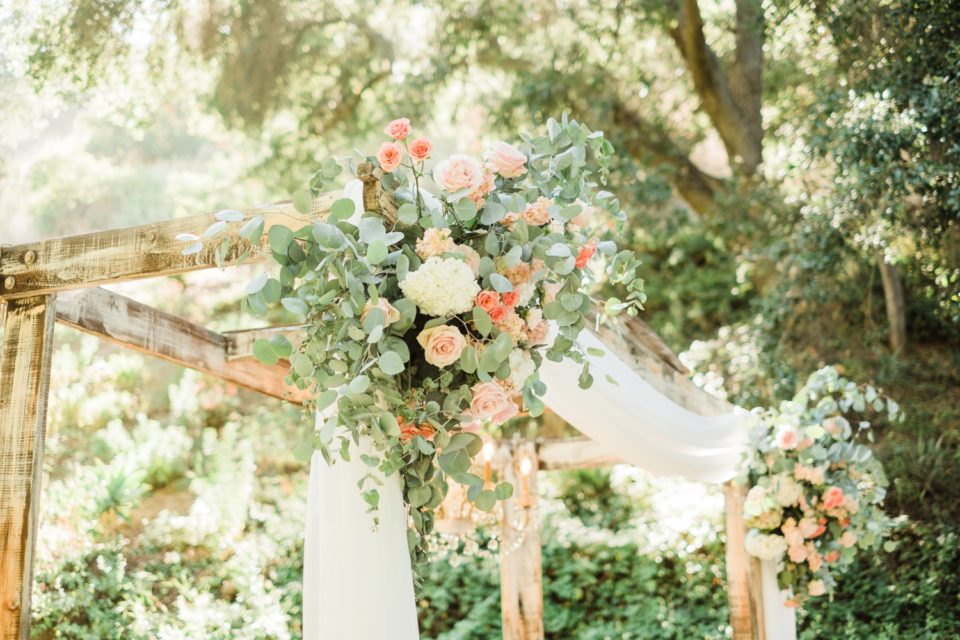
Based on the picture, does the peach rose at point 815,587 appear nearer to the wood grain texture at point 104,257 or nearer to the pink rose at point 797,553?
the pink rose at point 797,553

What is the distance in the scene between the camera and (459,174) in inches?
84.1

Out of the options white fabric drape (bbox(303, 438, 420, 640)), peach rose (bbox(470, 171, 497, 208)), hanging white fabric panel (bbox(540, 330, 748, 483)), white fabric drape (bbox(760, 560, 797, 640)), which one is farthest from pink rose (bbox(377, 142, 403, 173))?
white fabric drape (bbox(760, 560, 797, 640))

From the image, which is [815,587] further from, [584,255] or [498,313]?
[498,313]

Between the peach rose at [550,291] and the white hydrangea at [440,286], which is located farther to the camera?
the peach rose at [550,291]

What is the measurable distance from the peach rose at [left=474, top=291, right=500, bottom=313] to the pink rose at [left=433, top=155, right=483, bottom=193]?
0.84 feet

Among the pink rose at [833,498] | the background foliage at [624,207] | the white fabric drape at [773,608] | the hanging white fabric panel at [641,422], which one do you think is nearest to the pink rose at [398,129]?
the hanging white fabric panel at [641,422]

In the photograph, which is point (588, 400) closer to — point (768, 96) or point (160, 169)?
point (768, 96)

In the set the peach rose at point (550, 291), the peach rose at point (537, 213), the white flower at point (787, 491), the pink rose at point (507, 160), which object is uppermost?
the pink rose at point (507, 160)

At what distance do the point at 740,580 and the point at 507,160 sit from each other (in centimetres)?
325

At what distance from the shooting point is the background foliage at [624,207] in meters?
5.89

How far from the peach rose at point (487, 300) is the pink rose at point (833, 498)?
9.90 ft

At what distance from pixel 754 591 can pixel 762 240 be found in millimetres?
3332

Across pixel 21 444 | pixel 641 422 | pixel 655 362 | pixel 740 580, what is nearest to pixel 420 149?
pixel 21 444

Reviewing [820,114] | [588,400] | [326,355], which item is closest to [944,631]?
[820,114]
